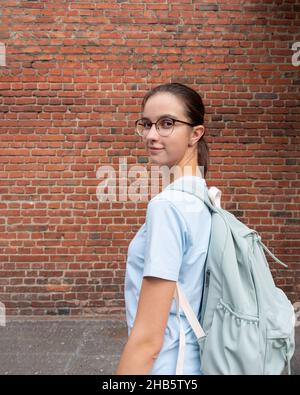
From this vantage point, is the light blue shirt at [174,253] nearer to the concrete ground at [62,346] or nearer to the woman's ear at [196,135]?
the woman's ear at [196,135]

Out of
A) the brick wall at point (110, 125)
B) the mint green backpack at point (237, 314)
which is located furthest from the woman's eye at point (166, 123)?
the brick wall at point (110, 125)

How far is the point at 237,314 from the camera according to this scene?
1.22 meters

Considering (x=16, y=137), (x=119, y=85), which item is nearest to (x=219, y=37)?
(x=119, y=85)

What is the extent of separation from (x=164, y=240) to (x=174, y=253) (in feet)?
0.16

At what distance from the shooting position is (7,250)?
5.01 meters

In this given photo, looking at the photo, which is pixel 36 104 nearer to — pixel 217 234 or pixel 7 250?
pixel 7 250

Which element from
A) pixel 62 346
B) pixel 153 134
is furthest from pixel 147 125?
pixel 62 346

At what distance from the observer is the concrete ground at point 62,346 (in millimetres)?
3834

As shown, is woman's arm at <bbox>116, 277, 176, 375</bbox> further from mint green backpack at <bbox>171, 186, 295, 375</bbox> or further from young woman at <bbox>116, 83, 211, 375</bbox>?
mint green backpack at <bbox>171, 186, 295, 375</bbox>

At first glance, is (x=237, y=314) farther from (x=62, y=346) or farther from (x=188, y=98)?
(x=62, y=346)

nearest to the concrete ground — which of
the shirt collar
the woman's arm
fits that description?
the woman's arm

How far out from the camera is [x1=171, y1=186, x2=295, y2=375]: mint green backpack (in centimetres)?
121

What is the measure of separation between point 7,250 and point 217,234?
4.24m

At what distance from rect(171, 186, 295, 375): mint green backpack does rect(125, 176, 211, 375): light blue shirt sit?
0.03 m
